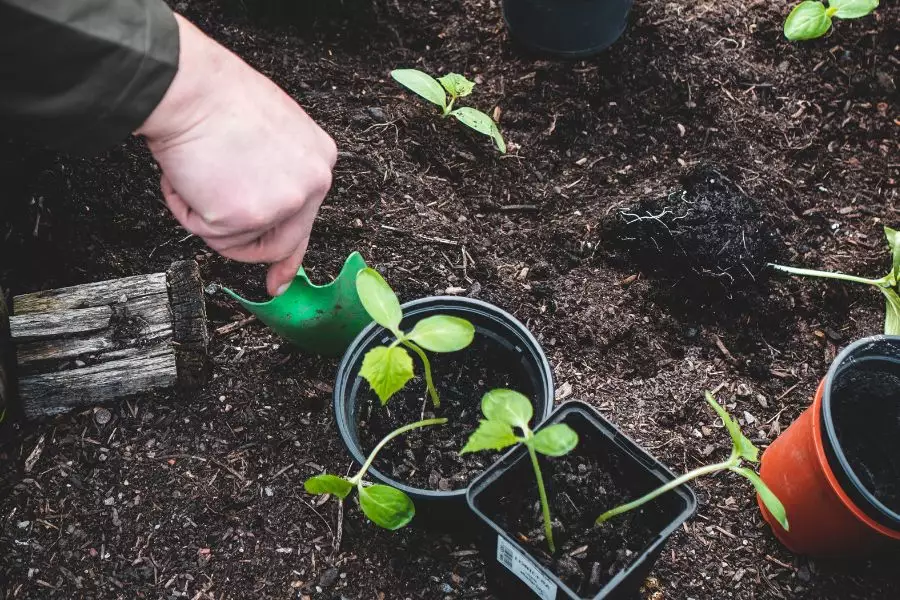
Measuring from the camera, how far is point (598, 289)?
1.64m

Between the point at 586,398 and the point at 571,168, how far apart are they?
0.64 meters

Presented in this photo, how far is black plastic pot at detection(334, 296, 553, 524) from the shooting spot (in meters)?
1.21

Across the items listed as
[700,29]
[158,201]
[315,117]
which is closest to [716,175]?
[700,29]

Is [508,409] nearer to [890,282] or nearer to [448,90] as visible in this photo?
[448,90]

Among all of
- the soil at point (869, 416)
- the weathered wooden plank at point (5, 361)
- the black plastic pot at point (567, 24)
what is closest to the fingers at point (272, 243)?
the weathered wooden plank at point (5, 361)

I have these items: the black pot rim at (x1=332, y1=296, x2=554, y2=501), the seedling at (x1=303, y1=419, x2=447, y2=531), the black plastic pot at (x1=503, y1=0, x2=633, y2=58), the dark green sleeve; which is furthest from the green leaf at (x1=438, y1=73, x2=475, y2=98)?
the seedling at (x1=303, y1=419, x2=447, y2=531)

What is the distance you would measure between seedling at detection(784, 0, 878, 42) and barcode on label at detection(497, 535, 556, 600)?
1404 millimetres

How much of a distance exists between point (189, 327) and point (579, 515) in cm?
86

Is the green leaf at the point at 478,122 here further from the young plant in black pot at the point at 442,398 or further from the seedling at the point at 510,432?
the seedling at the point at 510,432

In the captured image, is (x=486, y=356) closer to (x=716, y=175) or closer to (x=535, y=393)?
(x=535, y=393)

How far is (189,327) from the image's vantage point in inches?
58.6

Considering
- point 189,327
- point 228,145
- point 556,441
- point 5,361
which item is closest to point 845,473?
point 556,441

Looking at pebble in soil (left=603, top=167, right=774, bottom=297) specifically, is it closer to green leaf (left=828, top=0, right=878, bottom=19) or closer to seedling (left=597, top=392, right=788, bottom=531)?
green leaf (left=828, top=0, right=878, bottom=19)

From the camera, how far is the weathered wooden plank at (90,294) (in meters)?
1.48
